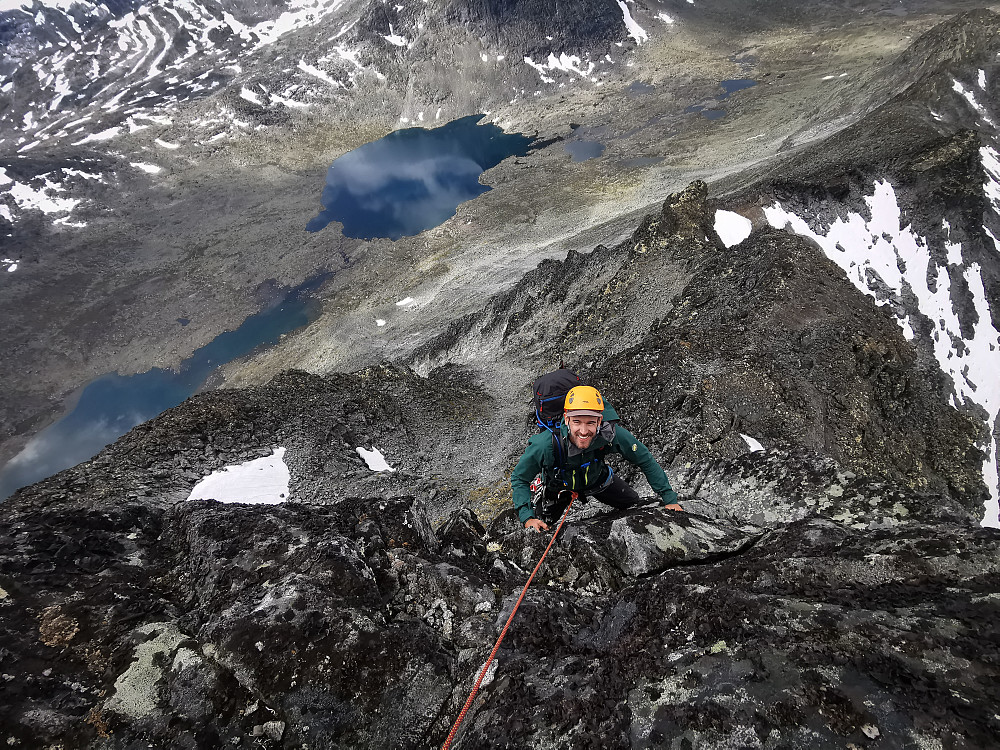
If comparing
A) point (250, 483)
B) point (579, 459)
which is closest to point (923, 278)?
point (579, 459)

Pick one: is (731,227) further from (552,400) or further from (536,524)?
(536,524)

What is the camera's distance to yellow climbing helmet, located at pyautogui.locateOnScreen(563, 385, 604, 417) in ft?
22.5

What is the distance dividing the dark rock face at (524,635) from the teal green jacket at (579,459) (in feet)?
3.34

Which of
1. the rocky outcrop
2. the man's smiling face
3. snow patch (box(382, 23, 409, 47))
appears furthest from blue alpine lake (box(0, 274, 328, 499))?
snow patch (box(382, 23, 409, 47))

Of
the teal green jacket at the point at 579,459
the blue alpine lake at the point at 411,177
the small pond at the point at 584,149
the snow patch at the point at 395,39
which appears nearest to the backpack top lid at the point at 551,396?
the teal green jacket at the point at 579,459

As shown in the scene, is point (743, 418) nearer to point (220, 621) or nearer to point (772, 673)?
point (772, 673)

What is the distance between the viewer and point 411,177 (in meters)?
86.6

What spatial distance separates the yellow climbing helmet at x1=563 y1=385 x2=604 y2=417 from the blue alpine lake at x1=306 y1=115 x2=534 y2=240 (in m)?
66.4

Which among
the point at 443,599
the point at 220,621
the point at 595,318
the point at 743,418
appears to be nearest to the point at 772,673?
the point at 443,599

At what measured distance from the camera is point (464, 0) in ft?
355

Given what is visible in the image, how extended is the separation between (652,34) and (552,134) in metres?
49.2

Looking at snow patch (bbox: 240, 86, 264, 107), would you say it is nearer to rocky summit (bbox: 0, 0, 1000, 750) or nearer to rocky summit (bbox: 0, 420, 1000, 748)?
rocky summit (bbox: 0, 0, 1000, 750)

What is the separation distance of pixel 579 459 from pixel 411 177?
88.6 m

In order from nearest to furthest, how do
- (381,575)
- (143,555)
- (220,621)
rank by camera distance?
1. (220,621)
2. (381,575)
3. (143,555)
